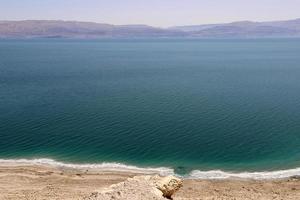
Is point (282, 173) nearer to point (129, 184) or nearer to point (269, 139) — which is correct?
point (269, 139)

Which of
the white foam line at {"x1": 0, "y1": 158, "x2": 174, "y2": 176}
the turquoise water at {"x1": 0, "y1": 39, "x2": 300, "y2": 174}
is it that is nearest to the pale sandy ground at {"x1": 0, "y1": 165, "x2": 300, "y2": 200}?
the white foam line at {"x1": 0, "y1": 158, "x2": 174, "y2": 176}

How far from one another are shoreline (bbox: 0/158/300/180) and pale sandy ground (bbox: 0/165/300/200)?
1.30 meters

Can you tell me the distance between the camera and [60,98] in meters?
82.2

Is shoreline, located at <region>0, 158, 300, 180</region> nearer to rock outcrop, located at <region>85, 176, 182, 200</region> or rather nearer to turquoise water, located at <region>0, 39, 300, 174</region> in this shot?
turquoise water, located at <region>0, 39, 300, 174</region>

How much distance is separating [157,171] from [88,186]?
8732mm

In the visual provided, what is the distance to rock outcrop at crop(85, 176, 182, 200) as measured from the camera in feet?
83.4

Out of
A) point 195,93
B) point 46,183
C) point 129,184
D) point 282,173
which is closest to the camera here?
point 129,184

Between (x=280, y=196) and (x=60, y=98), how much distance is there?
2181 inches

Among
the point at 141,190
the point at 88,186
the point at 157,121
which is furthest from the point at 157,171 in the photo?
the point at 157,121

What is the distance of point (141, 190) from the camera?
25938 millimetres

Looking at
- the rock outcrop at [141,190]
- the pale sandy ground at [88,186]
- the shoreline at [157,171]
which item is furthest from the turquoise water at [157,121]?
the rock outcrop at [141,190]

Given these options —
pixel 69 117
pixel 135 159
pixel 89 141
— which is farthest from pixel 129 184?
pixel 69 117

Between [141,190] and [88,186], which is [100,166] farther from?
[141,190]

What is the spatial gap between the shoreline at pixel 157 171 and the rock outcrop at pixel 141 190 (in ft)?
49.4
